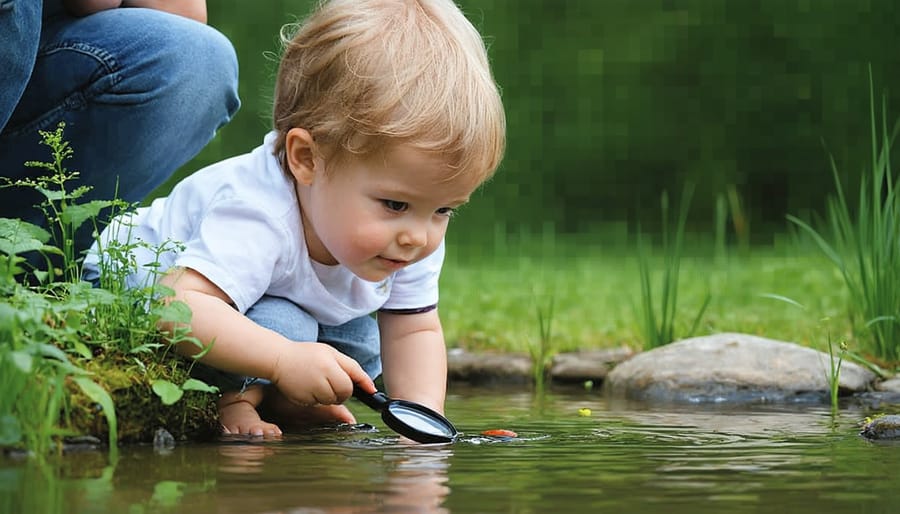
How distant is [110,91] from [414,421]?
4.25 ft

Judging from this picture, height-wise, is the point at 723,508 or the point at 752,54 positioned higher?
the point at 752,54

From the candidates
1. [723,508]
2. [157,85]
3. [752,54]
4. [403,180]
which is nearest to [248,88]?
[752,54]

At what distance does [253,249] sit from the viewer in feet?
9.14

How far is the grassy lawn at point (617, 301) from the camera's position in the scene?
4.64m

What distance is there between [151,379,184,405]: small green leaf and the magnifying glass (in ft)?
1.53

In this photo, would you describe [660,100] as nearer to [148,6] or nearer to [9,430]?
[148,6]

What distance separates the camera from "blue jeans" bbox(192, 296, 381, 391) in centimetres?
279

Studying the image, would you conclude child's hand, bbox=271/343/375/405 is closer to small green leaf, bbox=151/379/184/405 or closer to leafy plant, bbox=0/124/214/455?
leafy plant, bbox=0/124/214/455

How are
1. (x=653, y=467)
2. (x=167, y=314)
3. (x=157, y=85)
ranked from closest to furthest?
1. (x=653, y=467)
2. (x=167, y=314)
3. (x=157, y=85)

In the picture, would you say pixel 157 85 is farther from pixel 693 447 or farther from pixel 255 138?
pixel 255 138

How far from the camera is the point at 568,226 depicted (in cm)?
1145

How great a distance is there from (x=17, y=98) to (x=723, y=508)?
1.99 metres

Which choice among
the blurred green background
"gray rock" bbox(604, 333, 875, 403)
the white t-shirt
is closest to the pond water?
the white t-shirt

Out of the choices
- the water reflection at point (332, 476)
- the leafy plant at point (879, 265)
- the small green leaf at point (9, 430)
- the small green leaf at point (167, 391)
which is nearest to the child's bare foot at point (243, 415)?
the water reflection at point (332, 476)
